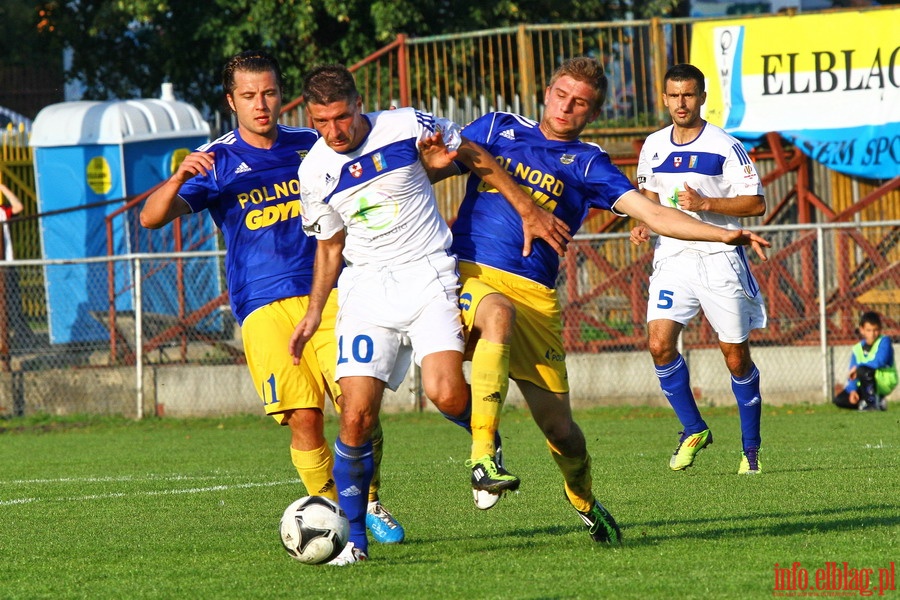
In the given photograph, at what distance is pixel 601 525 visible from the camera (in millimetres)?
6605

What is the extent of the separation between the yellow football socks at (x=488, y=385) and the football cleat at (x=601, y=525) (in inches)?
35.3

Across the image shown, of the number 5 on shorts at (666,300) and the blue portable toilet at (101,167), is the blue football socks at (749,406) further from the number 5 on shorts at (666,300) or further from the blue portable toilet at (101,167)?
the blue portable toilet at (101,167)

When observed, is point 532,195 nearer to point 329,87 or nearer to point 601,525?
point 329,87

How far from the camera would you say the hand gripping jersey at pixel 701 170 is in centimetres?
932

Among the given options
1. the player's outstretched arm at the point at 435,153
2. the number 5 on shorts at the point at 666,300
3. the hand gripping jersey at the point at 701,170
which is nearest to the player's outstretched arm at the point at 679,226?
the player's outstretched arm at the point at 435,153

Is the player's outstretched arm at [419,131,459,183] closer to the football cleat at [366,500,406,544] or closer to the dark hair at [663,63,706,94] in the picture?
the football cleat at [366,500,406,544]

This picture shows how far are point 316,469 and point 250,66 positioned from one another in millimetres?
2057

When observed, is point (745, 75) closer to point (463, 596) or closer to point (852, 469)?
point (852, 469)

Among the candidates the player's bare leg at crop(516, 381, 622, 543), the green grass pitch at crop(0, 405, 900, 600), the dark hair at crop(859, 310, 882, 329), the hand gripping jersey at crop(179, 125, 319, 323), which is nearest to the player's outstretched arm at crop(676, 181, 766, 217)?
the green grass pitch at crop(0, 405, 900, 600)

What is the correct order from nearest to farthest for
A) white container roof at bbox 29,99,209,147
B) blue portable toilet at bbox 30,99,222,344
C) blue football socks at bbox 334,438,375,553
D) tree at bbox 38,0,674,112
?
1. blue football socks at bbox 334,438,375,553
2. blue portable toilet at bbox 30,99,222,344
3. white container roof at bbox 29,99,209,147
4. tree at bbox 38,0,674,112

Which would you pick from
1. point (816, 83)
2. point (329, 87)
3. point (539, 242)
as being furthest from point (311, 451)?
point (816, 83)

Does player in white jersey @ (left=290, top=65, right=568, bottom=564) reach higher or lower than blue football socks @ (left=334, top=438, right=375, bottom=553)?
higher

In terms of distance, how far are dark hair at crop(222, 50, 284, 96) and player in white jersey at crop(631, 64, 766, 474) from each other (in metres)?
3.28

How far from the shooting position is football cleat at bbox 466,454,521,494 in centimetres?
568
